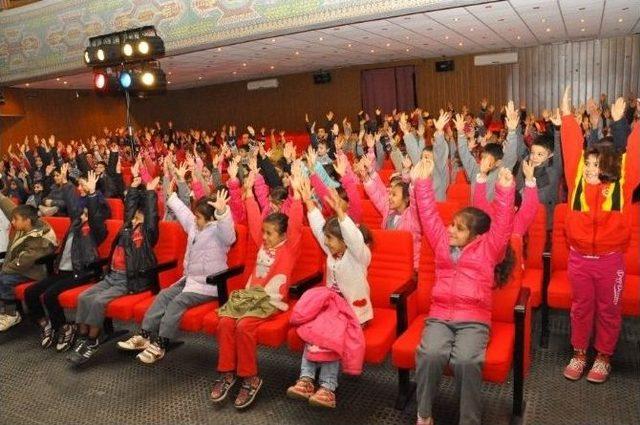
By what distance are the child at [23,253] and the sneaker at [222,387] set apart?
6.92 feet

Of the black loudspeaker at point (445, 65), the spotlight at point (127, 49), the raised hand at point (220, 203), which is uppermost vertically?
the black loudspeaker at point (445, 65)

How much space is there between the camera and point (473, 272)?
99.1 inches

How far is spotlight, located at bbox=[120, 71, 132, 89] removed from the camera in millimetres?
6250

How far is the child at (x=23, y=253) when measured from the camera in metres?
4.01

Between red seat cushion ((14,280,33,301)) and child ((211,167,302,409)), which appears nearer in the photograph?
child ((211,167,302,409))

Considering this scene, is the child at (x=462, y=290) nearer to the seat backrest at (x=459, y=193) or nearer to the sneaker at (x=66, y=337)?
the seat backrest at (x=459, y=193)

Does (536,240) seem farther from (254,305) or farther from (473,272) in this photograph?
(254,305)

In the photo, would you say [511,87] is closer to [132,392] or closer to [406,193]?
[406,193]

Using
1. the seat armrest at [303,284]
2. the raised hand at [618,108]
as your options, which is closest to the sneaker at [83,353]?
the seat armrest at [303,284]

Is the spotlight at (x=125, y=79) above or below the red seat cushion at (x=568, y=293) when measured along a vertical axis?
above

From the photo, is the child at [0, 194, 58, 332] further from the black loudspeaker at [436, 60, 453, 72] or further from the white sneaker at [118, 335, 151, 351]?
the black loudspeaker at [436, 60, 453, 72]

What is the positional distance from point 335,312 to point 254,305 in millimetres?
501

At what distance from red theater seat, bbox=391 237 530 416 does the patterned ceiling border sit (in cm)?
521

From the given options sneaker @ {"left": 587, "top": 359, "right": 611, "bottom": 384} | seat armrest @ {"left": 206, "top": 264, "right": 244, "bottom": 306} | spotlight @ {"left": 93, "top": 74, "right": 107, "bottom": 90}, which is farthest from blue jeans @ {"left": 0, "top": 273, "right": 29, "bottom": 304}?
sneaker @ {"left": 587, "top": 359, "right": 611, "bottom": 384}
